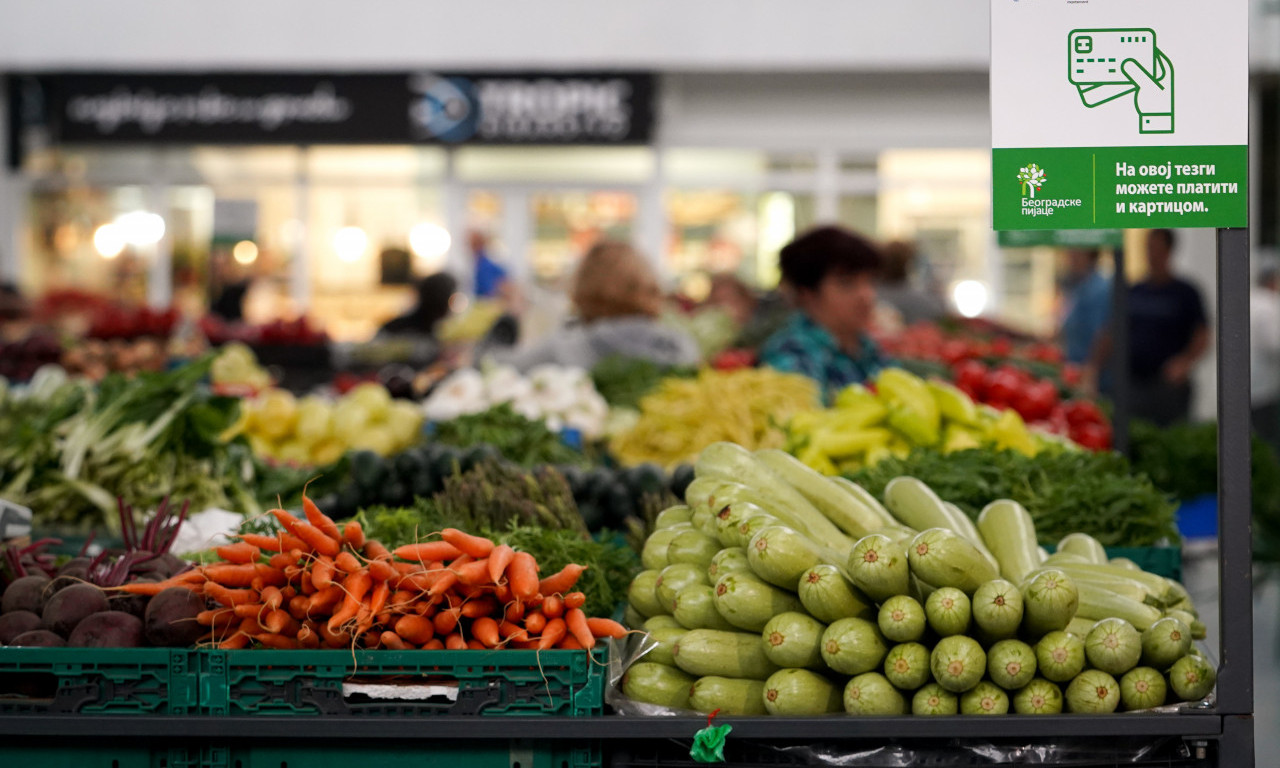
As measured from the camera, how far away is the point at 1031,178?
6.97ft

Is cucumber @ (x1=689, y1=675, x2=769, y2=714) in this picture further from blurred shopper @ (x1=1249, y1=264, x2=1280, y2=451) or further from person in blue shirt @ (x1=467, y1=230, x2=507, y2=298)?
person in blue shirt @ (x1=467, y1=230, x2=507, y2=298)

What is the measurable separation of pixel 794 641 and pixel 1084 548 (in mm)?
914

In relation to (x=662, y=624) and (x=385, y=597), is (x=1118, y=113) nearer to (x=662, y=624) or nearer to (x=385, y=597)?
(x=662, y=624)

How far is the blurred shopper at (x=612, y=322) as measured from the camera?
251 inches

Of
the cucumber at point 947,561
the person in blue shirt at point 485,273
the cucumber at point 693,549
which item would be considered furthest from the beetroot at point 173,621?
the person in blue shirt at point 485,273

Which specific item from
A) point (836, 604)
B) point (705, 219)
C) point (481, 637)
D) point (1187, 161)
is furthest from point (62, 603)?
point (705, 219)

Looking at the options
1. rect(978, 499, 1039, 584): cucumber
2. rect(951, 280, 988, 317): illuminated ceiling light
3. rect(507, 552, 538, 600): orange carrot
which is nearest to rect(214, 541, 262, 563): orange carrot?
rect(507, 552, 538, 600): orange carrot

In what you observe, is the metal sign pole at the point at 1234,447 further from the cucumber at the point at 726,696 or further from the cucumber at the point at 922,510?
the cucumber at the point at 726,696

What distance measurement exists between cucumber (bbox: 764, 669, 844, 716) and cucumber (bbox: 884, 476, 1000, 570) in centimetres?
55

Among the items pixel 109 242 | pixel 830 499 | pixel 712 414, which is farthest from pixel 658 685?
pixel 109 242

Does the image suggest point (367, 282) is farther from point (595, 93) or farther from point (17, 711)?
point (17, 711)

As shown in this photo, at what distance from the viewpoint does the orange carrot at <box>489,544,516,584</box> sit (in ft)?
7.77

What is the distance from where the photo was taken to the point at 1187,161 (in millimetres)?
2086

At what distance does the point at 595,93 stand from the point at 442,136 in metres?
1.72
